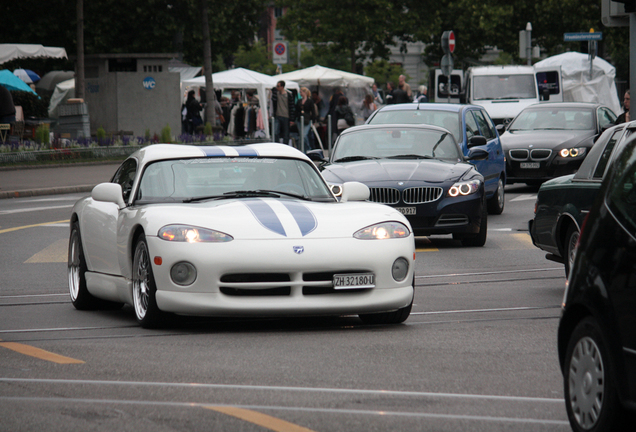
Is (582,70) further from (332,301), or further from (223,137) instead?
(332,301)

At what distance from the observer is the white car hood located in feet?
25.1

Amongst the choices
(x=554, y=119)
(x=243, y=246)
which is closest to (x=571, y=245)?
(x=243, y=246)

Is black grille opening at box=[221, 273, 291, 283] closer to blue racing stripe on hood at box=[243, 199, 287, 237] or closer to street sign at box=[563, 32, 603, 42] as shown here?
blue racing stripe on hood at box=[243, 199, 287, 237]

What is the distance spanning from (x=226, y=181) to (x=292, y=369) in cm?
260

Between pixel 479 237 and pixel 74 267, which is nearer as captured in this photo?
pixel 74 267

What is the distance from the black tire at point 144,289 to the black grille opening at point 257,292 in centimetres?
49

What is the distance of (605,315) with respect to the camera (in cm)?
448

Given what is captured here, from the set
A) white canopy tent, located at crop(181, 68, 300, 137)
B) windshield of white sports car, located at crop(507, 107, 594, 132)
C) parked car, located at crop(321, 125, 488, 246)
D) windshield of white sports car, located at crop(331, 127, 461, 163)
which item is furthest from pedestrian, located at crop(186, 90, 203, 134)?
parked car, located at crop(321, 125, 488, 246)

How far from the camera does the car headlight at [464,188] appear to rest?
13.6m

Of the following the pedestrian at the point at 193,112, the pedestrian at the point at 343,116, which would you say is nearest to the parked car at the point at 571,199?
the pedestrian at the point at 343,116

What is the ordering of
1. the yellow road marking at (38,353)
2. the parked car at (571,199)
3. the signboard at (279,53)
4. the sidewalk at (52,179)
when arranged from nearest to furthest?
1. the yellow road marking at (38,353)
2. the parked car at (571,199)
3. the sidewalk at (52,179)
4. the signboard at (279,53)

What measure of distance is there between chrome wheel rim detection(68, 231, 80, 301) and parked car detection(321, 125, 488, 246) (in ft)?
15.2

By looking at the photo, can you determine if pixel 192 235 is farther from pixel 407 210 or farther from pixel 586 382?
pixel 407 210

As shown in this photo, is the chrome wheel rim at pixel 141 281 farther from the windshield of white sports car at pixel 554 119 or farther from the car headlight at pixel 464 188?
the windshield of white sports car at pixel 554 119
